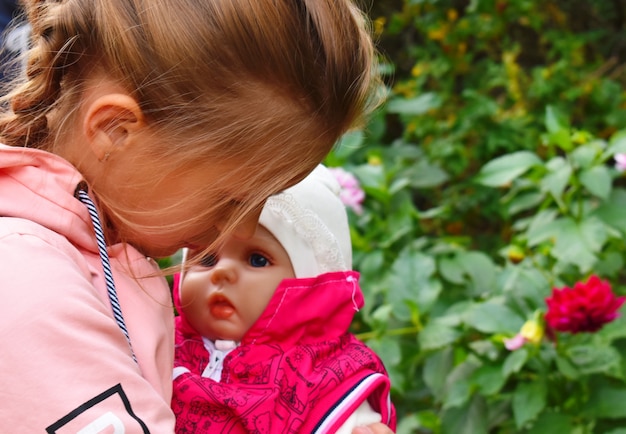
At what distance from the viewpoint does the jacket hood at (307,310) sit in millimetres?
1322

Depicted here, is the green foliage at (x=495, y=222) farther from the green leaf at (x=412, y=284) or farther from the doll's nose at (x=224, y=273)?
the doll's nose at (x=224, y=273)

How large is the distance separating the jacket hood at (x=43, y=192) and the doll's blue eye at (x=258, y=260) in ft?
1.13

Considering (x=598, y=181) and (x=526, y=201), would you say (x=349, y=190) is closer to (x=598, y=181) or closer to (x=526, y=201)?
(x=526, y=201)

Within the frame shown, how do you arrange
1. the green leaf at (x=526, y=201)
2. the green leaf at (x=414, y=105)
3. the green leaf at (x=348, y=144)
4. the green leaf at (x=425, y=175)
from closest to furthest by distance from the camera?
the green leaf at (x=526, y=201)
the green leaf at (x=348, y=144)
the green leaf at (x=425, y=175)
the green leaf at (x=414, y=105)

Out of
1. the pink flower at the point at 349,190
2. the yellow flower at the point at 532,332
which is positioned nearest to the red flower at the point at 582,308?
the yellow flower at the point at 532,332

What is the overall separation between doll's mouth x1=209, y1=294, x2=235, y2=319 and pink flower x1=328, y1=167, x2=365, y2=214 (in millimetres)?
1272

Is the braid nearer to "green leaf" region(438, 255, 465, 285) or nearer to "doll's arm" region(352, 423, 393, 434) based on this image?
"doll's arm" region(352, 423, 393, 434)

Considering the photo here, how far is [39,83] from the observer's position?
45.4 inches

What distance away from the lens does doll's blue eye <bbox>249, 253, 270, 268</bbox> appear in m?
1.37

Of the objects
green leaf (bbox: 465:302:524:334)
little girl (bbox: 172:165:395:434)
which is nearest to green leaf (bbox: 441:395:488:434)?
green leaf (bbox: 465:302:524:334)

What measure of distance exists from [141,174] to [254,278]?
0.31 meters

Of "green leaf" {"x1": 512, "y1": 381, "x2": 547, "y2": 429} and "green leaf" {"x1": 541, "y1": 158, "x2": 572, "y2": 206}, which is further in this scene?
"green leaf" {"x1": 541, "y1": 158, "x2": 572, "y2": 206}

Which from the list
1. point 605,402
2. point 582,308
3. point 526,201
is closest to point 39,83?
point 582,308

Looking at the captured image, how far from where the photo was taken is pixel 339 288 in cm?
137
